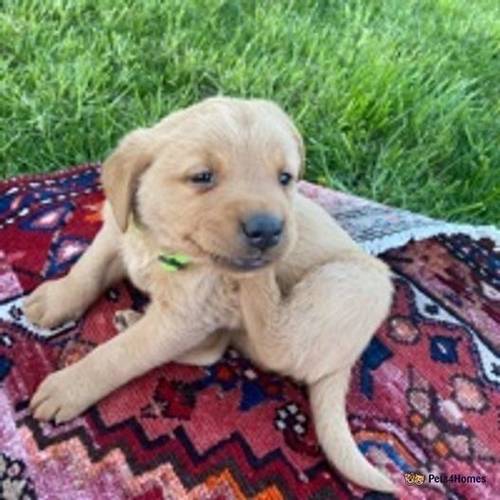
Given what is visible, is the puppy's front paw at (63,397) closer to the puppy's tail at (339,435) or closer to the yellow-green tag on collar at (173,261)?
the yellow-green tag on collar at (173,261)

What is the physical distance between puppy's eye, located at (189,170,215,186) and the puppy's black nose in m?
0.19

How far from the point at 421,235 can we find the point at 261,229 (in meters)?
1.46

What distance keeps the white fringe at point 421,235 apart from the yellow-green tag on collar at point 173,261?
1032mm

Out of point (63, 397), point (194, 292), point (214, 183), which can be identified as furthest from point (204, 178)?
point (63, 397)

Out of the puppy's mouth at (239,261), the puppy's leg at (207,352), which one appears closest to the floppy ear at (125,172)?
the puppy's mouth at (239,261)

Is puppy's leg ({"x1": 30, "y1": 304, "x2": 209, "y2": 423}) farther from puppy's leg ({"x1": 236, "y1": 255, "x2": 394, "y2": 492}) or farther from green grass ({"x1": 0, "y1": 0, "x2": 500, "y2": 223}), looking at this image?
green grass ({"x1": 0, "y1": 0, "x2": 500, "y2": 223})

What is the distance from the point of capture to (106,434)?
259 centimetres

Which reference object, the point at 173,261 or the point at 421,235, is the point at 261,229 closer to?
the point at 173,261

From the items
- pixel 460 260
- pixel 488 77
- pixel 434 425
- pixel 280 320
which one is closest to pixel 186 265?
pixel 280 320

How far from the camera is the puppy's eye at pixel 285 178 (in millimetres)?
2477

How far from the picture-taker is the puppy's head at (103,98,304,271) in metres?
2.28

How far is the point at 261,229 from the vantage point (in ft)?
7.34

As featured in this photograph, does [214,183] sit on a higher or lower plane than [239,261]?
higher

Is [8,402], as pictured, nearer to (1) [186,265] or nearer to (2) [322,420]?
(1) [186,265]
